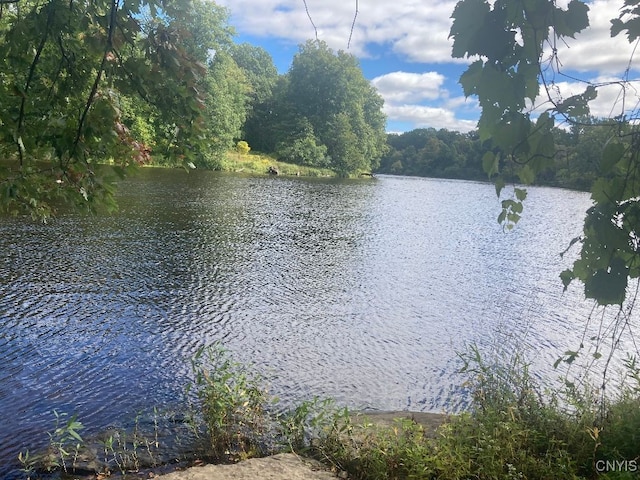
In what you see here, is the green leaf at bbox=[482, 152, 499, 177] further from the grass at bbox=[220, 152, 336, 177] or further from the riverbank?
the grass at bbox=[220, 152, 336, 177]

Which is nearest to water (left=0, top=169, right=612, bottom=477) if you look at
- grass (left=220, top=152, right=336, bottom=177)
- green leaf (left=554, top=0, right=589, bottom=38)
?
green leaf (left=554, top=0, right=589, bottom=38)

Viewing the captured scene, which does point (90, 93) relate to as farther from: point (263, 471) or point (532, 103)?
point (263, 471)

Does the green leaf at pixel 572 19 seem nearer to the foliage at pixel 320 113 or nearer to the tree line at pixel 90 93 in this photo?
the tree line at pixel 90 93

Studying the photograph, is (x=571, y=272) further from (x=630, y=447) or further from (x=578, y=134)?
(x=630, y=447)

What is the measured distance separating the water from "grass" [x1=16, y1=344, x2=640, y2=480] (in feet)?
3.99

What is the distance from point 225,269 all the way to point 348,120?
6394 cm

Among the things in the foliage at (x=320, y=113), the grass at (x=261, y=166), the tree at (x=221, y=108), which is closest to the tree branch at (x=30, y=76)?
the tree at (x=221, y=108)

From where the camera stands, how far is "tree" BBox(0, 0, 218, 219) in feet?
10.8

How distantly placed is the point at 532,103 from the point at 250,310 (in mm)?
9754

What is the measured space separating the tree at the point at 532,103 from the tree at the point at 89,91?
7.35ft

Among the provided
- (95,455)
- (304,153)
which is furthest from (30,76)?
(304,153)

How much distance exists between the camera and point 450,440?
16.1 feet

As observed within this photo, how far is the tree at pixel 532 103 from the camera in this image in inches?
73.3

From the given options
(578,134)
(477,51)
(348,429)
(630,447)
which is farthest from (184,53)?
(630,447)
